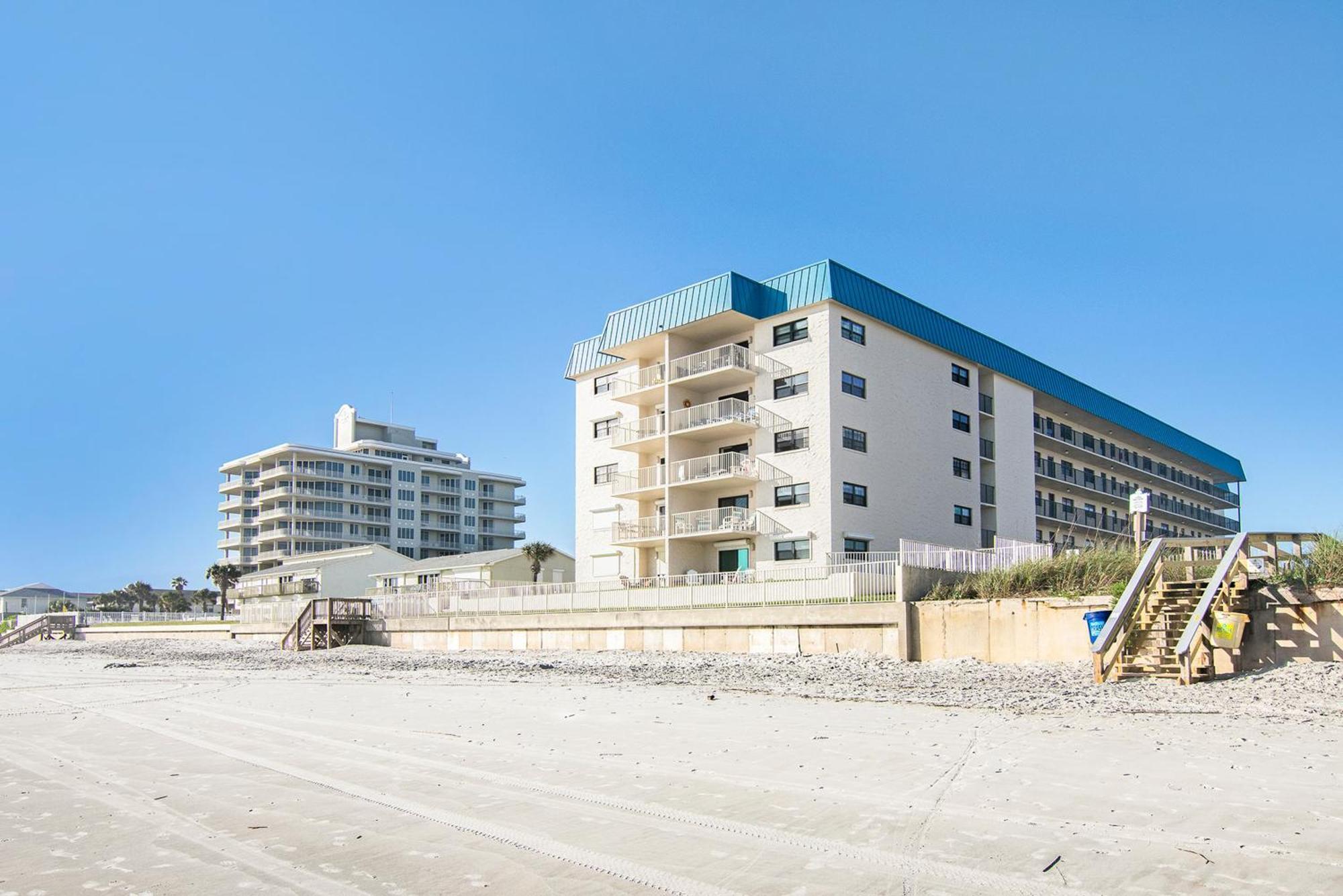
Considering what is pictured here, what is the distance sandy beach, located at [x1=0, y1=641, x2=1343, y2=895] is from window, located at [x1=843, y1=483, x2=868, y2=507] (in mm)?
21495

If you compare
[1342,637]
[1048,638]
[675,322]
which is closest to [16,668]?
[675,322]

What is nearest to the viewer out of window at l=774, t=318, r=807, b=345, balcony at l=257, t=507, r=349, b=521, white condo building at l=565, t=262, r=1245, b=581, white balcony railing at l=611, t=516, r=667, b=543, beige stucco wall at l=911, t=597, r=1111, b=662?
beige stucco wall at l=911, t=597, r=1111, b=662

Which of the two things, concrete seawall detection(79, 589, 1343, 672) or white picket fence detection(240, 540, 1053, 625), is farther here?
white picket fence detection(240, 540, 1053, 625)

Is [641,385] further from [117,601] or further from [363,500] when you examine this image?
[117,601]

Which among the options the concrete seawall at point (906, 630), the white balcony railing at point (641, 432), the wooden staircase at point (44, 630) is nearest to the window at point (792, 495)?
the white balcony railing at point (641, 432)

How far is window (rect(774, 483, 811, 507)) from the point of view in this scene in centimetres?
3950

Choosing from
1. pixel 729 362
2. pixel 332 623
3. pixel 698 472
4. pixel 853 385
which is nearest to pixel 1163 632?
pixel 853 385

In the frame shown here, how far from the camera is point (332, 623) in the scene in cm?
4247

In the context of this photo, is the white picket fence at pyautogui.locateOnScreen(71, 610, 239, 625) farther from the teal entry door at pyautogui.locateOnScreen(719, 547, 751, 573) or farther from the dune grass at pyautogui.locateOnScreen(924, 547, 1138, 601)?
the dune grass at pyautogui.locateOnScreen(924, 547, 1138, 601)

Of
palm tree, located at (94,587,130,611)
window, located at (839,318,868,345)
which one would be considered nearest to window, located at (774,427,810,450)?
window, located at (839,318,868,345)

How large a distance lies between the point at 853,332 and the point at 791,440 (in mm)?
5317

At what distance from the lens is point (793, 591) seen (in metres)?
28.1

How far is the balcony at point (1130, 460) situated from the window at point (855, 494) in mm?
18297

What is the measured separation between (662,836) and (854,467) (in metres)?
33.5
